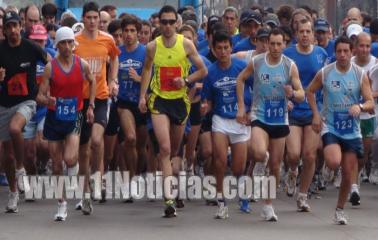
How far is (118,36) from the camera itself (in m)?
18.0

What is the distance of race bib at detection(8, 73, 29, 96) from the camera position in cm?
1532

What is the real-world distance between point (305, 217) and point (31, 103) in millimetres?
3420

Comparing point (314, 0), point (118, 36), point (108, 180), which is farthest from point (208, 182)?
point (314, 0)

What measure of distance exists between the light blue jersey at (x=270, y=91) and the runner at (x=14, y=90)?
258 cm

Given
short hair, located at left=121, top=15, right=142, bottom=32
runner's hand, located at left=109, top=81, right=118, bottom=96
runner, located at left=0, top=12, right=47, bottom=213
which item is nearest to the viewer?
runner, located at left=0, top=12, right=47, bottom=213

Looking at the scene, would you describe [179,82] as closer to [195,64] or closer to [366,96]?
[195,64]

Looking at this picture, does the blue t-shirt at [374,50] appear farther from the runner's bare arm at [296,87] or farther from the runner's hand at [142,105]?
the runner's hand at [142,105]

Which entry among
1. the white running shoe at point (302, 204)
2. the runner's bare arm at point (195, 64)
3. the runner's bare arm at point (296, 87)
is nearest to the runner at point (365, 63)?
the white running shoe at point (302, 204)

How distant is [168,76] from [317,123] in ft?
5.88

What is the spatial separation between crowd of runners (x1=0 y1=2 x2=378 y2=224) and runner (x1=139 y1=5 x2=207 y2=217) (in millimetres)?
11

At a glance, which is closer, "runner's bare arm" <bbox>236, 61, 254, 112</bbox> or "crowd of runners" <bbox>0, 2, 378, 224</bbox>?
"crowd of runners" <bbox>0, 2, 378, 224</bbox>

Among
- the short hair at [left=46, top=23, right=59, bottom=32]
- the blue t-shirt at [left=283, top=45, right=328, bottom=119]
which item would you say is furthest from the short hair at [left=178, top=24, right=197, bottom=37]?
the short hair at [left=46, top=23, right=59, bottom=32]

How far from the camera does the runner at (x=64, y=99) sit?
14.6 meters

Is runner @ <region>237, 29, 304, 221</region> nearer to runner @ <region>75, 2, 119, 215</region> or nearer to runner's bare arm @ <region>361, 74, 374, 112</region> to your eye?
runner's bare arm @ <region>361, 74, 374, 112</region>
